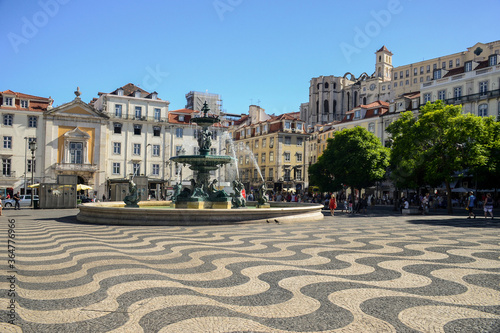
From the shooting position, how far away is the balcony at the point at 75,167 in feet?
152

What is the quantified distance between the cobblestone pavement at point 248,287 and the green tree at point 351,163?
24.6 m

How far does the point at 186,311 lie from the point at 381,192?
55861 millimetres

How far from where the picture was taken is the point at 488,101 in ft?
144

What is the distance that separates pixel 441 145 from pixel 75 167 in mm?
38415

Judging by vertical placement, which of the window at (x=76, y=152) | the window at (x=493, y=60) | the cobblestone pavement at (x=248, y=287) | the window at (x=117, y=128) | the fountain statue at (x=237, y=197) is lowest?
the cobblestone pavement at (x=248, y=287)

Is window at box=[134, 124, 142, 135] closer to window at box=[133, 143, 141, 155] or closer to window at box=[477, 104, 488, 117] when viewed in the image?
window at box=[133, 143, 141, 155]

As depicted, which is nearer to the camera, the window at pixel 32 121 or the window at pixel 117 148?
the window at pixel 32 121

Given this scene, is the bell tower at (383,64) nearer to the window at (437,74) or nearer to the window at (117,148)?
the window at (437,74)

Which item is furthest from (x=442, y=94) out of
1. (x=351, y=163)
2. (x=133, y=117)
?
(x=133, y=117)

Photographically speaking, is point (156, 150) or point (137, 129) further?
point (156, 150)

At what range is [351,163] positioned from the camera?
35.1 m

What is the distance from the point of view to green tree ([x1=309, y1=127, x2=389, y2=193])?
1357 inches

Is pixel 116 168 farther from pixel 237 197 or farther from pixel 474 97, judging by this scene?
pixel 474 97

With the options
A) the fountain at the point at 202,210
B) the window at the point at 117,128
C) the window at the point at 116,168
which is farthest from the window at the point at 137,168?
the fountain at the point at 202,210
